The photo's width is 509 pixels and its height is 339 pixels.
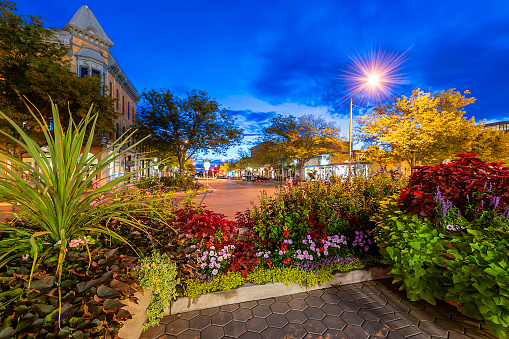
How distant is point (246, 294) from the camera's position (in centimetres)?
305

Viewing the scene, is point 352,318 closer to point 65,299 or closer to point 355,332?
point 355,332

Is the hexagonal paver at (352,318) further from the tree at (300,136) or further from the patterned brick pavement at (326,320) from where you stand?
the tree at (300,136)

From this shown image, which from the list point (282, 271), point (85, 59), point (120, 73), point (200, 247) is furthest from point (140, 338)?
point (120, 73)

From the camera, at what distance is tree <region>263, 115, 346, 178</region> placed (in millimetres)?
32406

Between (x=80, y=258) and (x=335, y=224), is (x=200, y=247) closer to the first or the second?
(x=80, y=258)

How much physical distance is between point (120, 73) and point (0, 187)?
1200 inches

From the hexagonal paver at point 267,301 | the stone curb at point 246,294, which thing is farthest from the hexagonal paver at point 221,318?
the hexagonal paver at point 267,301

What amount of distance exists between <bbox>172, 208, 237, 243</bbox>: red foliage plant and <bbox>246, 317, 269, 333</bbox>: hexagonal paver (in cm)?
112

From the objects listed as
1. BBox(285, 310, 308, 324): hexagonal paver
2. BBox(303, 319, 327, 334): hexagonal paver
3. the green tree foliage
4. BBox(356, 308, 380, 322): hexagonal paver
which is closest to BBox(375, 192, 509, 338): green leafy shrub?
BBox(356, 308, 380, 322): hexagonal paver

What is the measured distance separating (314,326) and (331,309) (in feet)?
1.46

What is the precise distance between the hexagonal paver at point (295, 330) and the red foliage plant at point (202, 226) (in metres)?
1.41


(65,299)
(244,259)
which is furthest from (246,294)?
(65,299)

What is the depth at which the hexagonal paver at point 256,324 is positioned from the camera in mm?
2527

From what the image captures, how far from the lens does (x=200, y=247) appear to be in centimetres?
320
